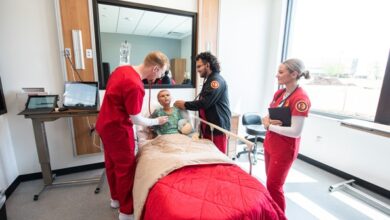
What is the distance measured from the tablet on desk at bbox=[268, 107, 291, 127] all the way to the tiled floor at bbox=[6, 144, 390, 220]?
3.15 feet

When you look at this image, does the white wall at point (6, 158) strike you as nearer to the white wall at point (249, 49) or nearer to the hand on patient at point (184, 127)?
the hand on patient at point (184, 127)

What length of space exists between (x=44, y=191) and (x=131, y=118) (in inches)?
59.9

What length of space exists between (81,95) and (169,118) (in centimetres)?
101

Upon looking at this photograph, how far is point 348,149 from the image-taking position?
7.87ft

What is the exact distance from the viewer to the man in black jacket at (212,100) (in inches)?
66.2

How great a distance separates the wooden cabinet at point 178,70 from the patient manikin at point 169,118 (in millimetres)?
1063

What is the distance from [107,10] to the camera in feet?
8.02

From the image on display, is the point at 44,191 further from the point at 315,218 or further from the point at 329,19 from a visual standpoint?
the point at 329,19

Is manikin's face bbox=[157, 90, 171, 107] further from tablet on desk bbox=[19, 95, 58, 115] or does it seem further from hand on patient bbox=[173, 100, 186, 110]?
tablet on desk bbox=[19, 95, 58, 115]

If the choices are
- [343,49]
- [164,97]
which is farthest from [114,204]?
[343,49]

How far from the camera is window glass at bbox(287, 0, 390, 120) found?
2.24m

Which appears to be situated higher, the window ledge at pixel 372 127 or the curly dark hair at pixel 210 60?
the curly dark hair at pixel 210 60

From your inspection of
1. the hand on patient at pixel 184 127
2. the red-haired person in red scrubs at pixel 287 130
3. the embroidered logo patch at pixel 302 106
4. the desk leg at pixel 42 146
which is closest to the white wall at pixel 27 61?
the desk leg at pixel 42 146

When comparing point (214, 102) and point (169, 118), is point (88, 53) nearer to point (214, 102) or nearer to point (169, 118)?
point (169, 118)
